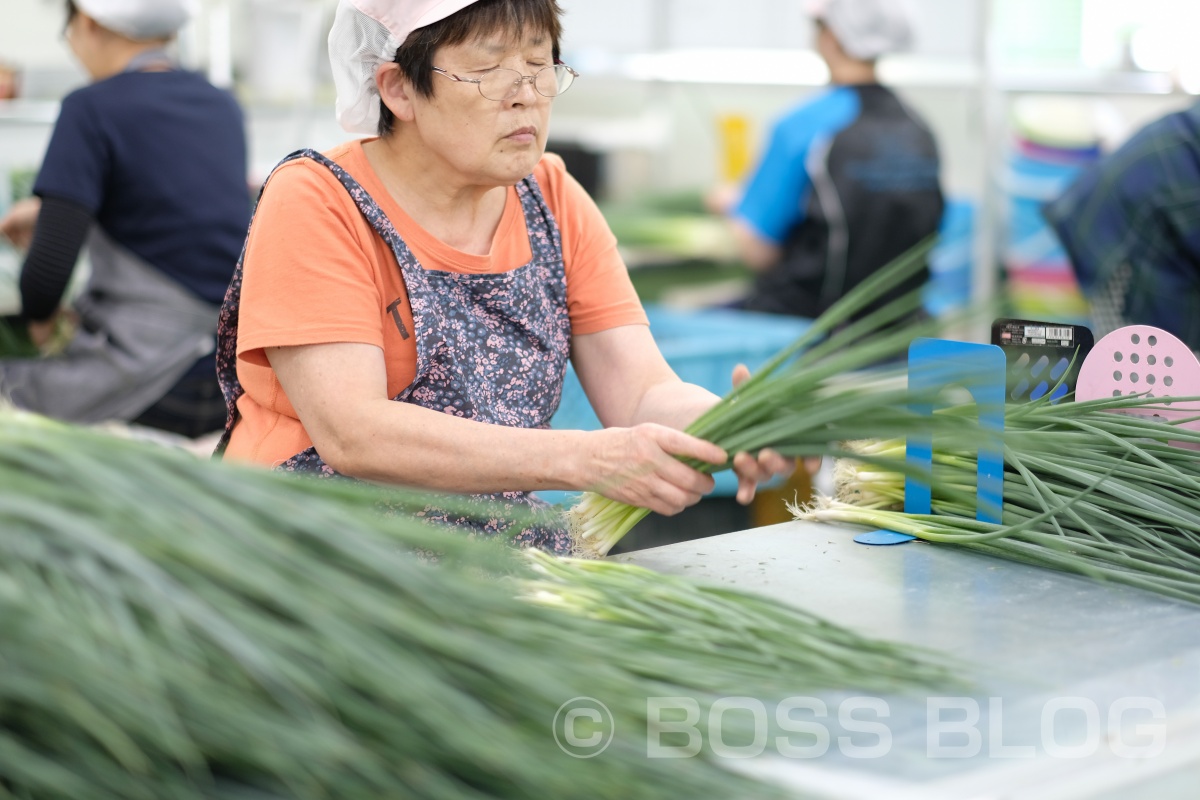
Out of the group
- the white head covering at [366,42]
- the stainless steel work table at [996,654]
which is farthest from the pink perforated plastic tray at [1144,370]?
the white head covering at [366,42]

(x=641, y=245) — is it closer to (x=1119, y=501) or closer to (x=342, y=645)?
(x=1119, y=501)

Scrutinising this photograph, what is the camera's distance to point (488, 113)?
1796 millimetres

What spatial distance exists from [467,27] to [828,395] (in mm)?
739

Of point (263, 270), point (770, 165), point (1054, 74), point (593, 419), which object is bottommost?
point (593, 419)

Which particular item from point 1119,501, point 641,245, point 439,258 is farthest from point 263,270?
point 641,245

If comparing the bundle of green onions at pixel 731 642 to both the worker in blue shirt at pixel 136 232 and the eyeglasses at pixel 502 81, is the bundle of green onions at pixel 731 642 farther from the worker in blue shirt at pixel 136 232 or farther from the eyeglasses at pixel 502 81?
the worker in blue shirt at pixel 136 232

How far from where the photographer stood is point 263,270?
69.1 inches

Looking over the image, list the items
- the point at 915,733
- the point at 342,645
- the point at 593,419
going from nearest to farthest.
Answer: the point at 342,645, the point at 915,733, the point at 593,419

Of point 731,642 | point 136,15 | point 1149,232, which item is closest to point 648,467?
point 731,642

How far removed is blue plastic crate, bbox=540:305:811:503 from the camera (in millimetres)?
3246

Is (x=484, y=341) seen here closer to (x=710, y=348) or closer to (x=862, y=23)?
(x=710, y=348)

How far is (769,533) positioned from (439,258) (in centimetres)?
A: 60

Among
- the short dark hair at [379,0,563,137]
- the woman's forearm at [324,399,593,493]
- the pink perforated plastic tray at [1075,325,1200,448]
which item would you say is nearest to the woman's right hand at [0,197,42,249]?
the short dark hair at [379,0,563,137]

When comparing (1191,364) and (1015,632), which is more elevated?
(1191,364)
